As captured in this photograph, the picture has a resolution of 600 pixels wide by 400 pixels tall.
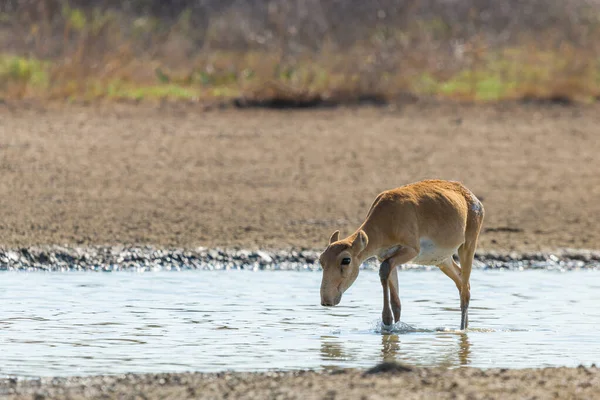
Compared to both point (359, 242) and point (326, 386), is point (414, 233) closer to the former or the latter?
point (359, 242)

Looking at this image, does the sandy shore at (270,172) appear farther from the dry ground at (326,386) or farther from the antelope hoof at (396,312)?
the dry ground at (326,386)

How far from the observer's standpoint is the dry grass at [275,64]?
63.0 feet

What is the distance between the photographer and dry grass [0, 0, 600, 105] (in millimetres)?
19188

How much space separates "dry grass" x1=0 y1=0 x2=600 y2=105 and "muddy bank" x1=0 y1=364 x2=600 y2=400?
1199 cm

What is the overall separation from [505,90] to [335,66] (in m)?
2.66

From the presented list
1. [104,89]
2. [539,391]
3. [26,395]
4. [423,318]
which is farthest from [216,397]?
[104,89]

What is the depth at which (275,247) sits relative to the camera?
12.2 meters

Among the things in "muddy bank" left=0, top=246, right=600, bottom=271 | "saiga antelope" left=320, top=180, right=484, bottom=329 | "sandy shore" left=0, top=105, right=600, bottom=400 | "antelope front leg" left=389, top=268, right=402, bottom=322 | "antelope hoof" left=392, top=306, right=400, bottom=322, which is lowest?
"muddy bank" left=0, top=246, right=600, bottom=271

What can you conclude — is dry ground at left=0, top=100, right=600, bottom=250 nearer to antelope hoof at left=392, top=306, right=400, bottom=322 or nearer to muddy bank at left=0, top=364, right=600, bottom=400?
antelope hoof at left=392, top=306, right=400, bottom=322

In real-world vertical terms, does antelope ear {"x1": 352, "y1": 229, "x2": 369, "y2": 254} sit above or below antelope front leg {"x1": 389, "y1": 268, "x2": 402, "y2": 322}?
above

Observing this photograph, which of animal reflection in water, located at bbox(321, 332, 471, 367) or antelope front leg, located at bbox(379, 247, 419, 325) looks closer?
animal reflection in water, located at bbox(321, 332, 471, 367)

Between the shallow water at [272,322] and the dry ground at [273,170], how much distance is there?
4.72ft

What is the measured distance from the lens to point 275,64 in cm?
1969

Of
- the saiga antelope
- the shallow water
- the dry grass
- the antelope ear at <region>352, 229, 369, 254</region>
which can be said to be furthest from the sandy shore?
the antelope ear at <region>352, 229, 369, 254</region>
